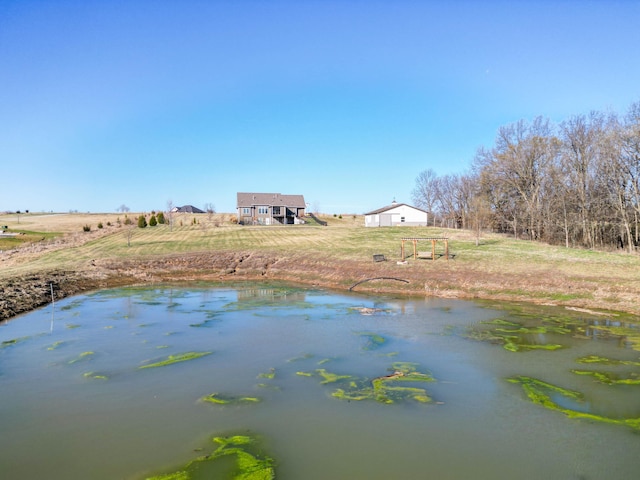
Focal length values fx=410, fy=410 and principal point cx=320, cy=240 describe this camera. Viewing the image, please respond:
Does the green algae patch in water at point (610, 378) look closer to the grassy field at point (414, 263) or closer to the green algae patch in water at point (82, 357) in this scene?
the grassy field at point (414, 263)

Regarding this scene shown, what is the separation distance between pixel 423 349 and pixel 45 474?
32.6 ft

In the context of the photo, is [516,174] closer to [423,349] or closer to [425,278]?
[425,278]

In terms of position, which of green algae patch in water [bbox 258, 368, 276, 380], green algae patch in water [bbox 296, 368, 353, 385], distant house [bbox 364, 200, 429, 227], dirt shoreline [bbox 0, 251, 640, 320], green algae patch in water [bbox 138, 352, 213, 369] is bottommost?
green algae patch in water [bbox 296, 368, 353, 385]

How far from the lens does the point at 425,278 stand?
23672mm

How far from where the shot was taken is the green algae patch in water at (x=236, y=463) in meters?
6.44

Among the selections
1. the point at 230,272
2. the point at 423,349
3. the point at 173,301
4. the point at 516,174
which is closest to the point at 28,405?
the point at 423,349

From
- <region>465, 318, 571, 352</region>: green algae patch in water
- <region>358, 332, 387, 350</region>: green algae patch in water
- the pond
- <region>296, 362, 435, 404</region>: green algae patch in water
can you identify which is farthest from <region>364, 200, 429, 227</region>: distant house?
<region>296, 362, 435, 404</region>: green algae patch in water

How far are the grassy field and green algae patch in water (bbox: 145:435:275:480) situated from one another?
1640 centimetres

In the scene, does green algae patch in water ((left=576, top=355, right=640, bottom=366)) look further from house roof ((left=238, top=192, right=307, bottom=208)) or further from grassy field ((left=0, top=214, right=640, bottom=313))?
house roof ((left=238, top=192, right=307, bottom=208))

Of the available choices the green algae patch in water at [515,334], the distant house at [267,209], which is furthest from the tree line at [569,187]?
the distant house at [267,209]

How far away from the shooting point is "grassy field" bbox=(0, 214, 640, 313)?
2009cm

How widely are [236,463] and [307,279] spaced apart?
20923 millimetres

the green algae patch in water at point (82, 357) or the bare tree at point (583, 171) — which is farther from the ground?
the bare tree at point (583, 171)

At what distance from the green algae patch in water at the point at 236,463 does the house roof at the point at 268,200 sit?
66.2 meters
